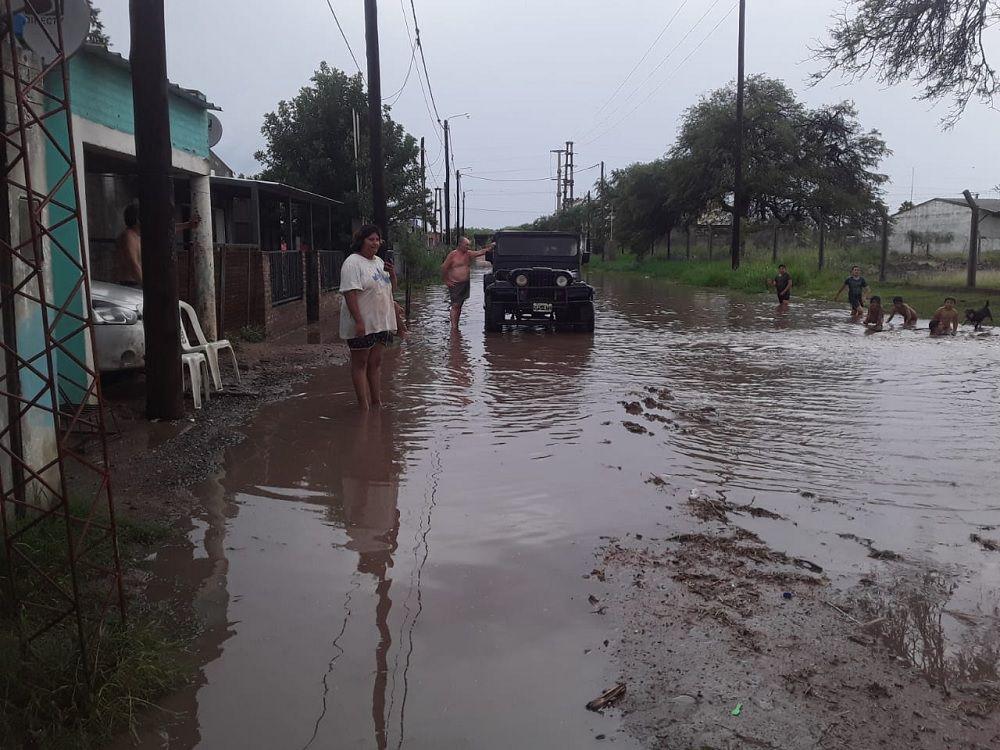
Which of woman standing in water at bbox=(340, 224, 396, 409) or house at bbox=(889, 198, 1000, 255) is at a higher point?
house at bbox=(889, 198, 1000, 255)

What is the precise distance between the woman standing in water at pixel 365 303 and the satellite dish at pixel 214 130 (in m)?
5.87

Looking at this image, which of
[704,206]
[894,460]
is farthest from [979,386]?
[704,206]

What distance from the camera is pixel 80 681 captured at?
3047 mm

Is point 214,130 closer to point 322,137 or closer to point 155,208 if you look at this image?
point 155,208

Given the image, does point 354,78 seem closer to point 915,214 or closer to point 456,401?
point 456,401

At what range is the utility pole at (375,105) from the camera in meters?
14.9

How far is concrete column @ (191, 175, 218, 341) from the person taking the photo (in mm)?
11227

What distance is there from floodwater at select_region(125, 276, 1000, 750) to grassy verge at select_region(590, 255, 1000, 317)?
1093 cm

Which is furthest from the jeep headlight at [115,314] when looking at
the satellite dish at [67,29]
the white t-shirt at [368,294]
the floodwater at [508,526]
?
the satellite dish at [67,29]

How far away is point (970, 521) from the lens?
5227 millimetres

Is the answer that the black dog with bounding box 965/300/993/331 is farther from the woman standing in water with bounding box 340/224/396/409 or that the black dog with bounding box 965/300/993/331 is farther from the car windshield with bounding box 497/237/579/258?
the woman standing in water with bounding box 340/224/396/409

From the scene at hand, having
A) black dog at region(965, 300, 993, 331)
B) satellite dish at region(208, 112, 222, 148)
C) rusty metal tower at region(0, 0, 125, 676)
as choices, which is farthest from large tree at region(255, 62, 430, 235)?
rusty metal tower at region(0, 0, 125, 676)

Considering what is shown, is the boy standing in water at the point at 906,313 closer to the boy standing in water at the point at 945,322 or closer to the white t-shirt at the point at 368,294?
the boy standing in water at the point at 945,322

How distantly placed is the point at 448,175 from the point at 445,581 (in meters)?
45.3
